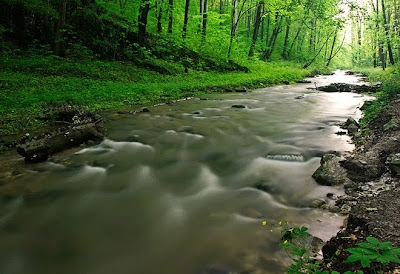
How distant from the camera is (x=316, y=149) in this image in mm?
5742

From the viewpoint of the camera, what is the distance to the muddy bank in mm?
2389

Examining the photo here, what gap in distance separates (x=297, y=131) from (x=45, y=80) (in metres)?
9.00

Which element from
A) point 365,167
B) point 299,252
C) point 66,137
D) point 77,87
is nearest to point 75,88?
point 77,87

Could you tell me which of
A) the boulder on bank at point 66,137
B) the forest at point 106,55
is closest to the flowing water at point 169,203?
the boulder on bank at point 66,137

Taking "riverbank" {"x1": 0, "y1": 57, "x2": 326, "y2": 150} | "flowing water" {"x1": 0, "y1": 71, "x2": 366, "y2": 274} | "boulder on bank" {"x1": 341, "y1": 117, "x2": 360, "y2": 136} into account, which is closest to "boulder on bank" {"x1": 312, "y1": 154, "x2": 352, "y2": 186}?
"flowing water" {"x1": 0, "y1": 71, "x2": 366, "y2": 274}

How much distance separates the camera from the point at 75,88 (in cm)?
1036

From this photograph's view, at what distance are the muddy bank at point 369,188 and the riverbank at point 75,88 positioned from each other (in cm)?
600

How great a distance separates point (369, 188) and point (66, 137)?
5.37 metres

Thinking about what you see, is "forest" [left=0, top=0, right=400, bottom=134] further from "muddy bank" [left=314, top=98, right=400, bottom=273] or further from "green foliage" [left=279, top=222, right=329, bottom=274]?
"muddy bank" [left=314, top=98, right=400, bottom=273]

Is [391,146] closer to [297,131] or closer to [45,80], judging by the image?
[297,131]

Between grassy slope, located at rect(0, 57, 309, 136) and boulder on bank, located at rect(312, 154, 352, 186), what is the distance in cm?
646

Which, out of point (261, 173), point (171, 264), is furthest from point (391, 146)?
point (171, 264)

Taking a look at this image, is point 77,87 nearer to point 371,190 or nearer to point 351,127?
point 351,127

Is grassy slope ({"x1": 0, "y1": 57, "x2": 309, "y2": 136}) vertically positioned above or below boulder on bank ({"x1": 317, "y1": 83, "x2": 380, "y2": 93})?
below
